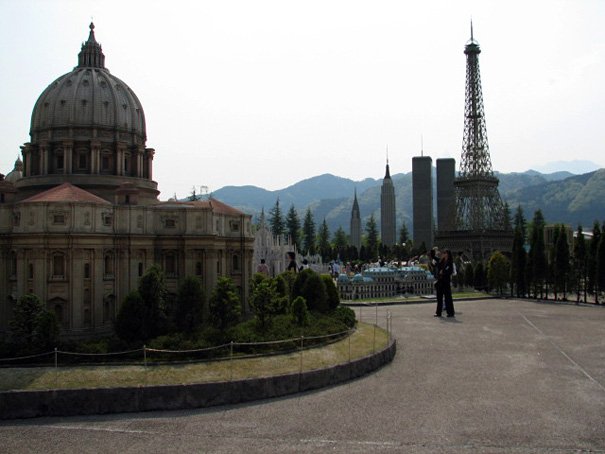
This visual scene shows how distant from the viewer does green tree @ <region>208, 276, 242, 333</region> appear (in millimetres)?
36219


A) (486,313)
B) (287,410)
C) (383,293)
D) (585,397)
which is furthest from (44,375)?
(383,293)

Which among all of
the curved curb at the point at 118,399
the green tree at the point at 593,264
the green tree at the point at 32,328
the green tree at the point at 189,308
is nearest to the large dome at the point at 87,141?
the green tree at the point at 189,308

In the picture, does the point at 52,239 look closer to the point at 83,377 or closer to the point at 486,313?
the point at 83,377

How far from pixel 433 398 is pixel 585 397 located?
6.44 meters

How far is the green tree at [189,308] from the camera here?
121 ft

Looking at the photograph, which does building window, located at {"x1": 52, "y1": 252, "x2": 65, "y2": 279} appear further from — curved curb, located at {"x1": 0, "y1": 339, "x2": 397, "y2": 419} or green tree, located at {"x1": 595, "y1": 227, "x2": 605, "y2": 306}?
green tree, located at {"x1": 595, "y1": 227, "x2": 605, "y2": 306}

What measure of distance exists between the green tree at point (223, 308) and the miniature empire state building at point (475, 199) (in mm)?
92718

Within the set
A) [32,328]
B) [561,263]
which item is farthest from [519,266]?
[32,328]

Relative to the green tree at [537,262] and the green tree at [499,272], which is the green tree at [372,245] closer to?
the green tree at [499,272]

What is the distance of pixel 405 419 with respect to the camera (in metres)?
22.0

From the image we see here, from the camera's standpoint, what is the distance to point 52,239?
136 feet

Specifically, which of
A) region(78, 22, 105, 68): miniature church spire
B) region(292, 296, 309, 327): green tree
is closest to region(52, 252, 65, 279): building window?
region(292, 296, 309, 327): green tree

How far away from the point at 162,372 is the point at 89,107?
118 feet

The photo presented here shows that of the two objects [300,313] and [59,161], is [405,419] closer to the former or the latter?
[300,313]
